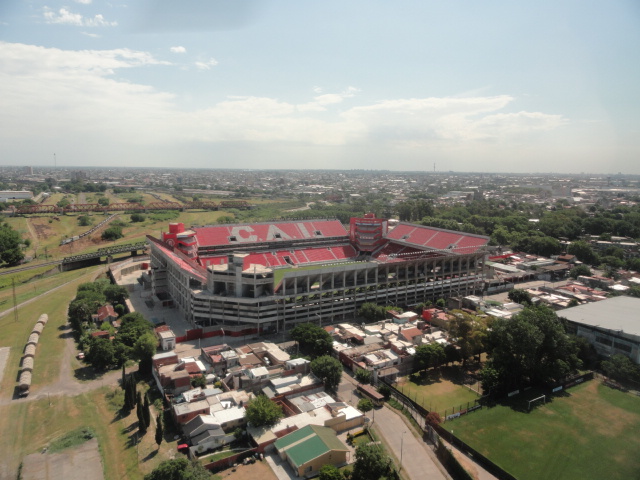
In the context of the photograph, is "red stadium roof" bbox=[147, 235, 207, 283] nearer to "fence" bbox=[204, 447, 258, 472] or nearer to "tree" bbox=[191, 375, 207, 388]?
"tree" bbox=[191, 375, 207, 388]

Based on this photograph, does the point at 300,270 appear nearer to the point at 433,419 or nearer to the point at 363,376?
the point at 363,376

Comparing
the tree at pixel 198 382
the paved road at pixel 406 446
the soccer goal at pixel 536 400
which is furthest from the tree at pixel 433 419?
the tree at pixel 198 382

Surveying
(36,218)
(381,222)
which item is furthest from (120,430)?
(36,218)

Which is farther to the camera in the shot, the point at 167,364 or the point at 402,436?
the point at 167,364

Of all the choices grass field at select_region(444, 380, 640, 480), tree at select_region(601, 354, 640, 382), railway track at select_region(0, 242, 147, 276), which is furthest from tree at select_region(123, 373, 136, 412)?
railway track at select_region(0, 242, 147, 276)

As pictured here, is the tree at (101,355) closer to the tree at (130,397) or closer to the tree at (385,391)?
the tree at (130,397)

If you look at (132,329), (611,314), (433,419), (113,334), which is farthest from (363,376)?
(611,314)

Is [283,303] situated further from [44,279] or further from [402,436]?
[44,279]
